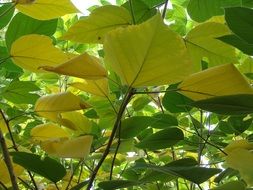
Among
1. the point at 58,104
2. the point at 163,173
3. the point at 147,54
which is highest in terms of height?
the point at 147,54

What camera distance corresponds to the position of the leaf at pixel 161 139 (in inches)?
28.3

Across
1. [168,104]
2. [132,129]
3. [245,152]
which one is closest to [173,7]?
[168,104]

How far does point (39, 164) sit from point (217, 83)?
301 millimetres

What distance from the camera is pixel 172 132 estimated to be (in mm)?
736

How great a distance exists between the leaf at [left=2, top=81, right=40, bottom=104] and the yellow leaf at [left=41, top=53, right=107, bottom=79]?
1.42ft

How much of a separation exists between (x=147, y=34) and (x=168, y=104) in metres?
0.40

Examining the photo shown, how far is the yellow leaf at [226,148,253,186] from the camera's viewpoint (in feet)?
1.59

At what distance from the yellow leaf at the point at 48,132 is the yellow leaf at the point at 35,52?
148 millimetres

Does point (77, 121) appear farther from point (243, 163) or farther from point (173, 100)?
point (243, 163)

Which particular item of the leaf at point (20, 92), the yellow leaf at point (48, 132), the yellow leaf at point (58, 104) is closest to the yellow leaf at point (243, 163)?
the yellow leaf at point (58, 104)

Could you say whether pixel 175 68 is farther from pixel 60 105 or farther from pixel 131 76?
pixel 60 105

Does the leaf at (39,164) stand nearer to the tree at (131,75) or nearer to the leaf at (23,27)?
the tree at (131,75)

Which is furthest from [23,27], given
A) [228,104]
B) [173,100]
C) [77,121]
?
[228,104]

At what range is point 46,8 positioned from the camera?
65 cm
